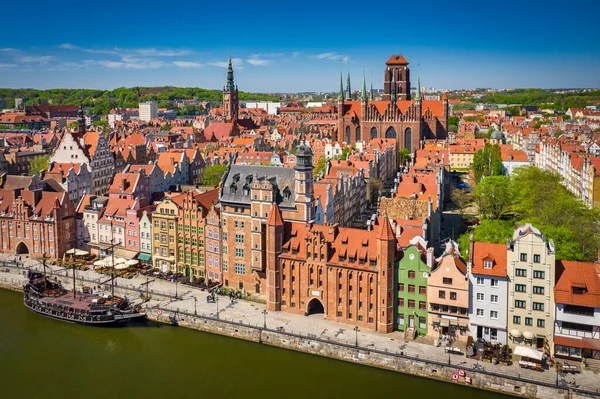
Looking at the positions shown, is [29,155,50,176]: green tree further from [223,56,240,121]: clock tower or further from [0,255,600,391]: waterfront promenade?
[223,56,240,121]: clock tower

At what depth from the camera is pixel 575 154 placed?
302ft

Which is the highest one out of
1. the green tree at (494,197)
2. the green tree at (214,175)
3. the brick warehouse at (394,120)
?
the brick warehouse at (394,120)

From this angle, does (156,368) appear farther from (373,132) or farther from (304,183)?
(373,132)

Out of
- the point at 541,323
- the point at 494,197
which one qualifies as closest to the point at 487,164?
the point at 494,197

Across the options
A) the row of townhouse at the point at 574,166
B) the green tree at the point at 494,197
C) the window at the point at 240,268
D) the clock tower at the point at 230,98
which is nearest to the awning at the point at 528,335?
the window at the point at 240,268

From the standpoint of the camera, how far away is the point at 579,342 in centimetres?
4222

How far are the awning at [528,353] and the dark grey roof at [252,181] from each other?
23.8 m

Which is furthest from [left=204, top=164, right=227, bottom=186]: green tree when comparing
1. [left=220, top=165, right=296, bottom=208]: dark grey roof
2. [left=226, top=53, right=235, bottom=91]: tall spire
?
[left=226, top=53, right=235, bottom=91]: tall spire

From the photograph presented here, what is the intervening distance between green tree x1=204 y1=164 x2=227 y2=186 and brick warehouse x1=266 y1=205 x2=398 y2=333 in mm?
46849

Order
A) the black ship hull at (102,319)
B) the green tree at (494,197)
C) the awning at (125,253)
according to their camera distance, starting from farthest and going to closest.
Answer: the green tree at (494,197)
the awning at (125,253)
the black ship hull at (102,319)

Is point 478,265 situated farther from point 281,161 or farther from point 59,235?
point 281,161

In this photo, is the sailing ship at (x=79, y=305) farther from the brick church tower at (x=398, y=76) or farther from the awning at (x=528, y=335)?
the brick church tower at (x=398, y=76)

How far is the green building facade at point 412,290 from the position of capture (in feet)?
154

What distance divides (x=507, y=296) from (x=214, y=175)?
64209mm
